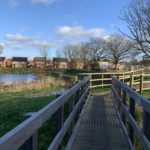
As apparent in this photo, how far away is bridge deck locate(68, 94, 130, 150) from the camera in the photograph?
21.4 feet

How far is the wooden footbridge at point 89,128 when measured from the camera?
2945mm

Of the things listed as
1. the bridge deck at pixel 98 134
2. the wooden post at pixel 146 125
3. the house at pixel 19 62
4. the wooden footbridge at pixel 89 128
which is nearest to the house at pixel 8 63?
the house at pixel 19 62

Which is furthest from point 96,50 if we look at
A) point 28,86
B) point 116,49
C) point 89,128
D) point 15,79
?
point 89,128

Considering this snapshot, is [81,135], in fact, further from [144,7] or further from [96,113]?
[144,7]

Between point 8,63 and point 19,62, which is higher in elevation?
point 19,62

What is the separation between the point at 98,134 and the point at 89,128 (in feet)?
2.14

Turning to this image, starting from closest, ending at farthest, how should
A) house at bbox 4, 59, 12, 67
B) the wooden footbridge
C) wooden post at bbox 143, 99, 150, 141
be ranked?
1. the wooden footbridge
2. wooden post at bbox 143, 99, 150, 141
3. house at bbox 4, 59, 12, 67

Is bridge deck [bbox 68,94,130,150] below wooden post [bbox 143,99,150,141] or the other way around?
below

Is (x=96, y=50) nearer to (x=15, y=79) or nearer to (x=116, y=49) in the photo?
(x=116, y=49)

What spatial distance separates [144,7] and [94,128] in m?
33.0

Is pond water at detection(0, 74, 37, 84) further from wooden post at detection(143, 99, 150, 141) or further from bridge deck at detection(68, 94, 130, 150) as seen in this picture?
wooden post at detection(143, 99, 150, 141)

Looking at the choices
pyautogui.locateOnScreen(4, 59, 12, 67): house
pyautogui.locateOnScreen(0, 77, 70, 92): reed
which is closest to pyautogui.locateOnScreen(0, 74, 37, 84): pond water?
pyautogui.locateOnScreen(0, 77, 70, 92): reed

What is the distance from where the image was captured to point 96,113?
11078 millimetres

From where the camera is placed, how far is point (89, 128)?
8.29 metres
